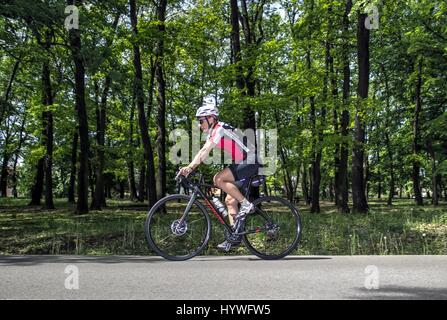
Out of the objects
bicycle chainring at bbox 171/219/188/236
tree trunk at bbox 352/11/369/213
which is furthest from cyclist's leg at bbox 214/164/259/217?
tree trunk at bbox 352/11/369/213

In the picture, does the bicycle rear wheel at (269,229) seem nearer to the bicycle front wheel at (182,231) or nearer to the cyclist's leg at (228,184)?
the cyclist's leg at (228,184)

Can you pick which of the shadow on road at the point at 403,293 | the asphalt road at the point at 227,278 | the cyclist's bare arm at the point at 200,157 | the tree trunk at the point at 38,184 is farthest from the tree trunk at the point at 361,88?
the tree trunk at the point at 38,184

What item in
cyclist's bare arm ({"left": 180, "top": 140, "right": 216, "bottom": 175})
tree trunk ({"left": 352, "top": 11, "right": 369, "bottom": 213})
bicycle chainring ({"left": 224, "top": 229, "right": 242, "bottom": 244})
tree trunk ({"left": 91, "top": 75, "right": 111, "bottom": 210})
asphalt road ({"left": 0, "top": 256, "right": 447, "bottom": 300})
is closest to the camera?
asphalt road ({"left": 0, "top": 256, "right": 447, "bottom": 300})

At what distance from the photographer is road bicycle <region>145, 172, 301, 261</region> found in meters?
6.42

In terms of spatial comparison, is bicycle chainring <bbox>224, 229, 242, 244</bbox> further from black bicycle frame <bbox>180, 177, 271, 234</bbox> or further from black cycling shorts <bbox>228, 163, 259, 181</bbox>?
black cycling shorts <bbox>228, 163, 259, 181</bbox>

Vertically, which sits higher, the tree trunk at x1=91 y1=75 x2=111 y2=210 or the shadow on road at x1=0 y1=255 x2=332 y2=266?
the tree trunk at x1=91 y1=75 x2=111 y2=210

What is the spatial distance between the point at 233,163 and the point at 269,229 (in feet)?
3.99

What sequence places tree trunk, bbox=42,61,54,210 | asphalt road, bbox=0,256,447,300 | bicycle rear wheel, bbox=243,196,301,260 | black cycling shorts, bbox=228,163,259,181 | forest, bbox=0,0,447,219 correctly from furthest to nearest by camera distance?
tree trunk, bbox=42,61,54,210
forest, bbox=0,0,447,219
bicycle rear wheel, bbox=243,196,301,260
black cycling shorts, bbox=228,163,259,181
asphalt road, bbox=0,256,447,300

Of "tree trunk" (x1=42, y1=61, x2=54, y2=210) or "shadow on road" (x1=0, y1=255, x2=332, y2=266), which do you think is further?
"tree trunk" (x1=42, y1=61, x2=54, y2=210)

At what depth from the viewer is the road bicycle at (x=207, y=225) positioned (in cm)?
642

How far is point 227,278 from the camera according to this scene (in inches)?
210

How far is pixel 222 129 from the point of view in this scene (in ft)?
20.6

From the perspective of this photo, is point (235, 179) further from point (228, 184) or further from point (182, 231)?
point (182, 231)
